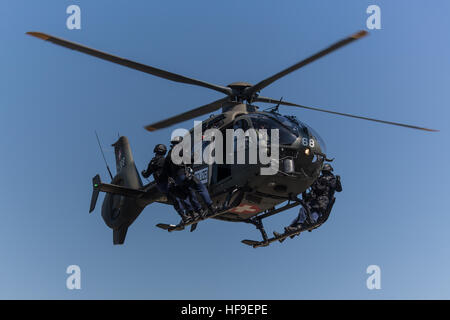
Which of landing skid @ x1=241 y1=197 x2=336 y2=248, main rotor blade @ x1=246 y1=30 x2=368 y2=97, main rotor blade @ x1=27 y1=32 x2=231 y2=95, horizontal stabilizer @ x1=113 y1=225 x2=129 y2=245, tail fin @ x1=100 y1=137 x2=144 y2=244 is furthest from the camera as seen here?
horizontal stabilizer @ x1=113 y1=225 x2=129 y2=245

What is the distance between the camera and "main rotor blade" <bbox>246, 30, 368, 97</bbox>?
1667 centimetres

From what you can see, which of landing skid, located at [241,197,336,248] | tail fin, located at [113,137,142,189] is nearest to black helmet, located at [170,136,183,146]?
landing skid, located at [241,197,336,248]

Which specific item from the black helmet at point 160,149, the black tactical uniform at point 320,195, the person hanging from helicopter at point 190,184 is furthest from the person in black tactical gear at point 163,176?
the black tactical uniform at point 320,195

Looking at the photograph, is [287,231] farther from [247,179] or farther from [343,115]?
[343,115]

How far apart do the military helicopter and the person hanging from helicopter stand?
13.5 inches

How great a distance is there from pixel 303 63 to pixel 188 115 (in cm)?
447

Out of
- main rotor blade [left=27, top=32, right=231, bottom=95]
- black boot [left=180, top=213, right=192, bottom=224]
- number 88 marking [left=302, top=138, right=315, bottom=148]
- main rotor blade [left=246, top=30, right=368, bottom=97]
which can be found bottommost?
black boot [left=180, top=213, right=192, bottom=224]

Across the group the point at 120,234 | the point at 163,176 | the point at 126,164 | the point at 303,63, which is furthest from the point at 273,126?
the point at 120,234

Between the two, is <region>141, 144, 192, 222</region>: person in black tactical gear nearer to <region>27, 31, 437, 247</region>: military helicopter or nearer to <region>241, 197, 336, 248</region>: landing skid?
<region>27, 31, 437, 247</region>: military helicopter

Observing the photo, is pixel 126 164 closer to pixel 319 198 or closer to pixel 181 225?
pixel 181 225

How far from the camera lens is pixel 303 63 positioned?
18.6m

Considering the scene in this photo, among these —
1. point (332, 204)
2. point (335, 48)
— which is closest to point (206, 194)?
point (332, 204)

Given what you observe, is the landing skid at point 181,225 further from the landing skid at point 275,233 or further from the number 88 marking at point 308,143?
the number 88 marking at point 308,143

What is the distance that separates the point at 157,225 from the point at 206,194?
1.72 m
